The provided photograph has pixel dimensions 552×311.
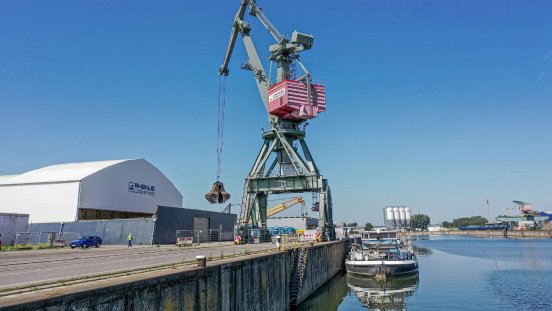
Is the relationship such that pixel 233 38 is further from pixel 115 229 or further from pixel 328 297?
pixel 328 297

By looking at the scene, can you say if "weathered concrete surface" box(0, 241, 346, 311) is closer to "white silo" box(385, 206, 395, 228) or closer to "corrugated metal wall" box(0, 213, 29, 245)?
"corrugated metal wall" box(0, 213, 29, 245)

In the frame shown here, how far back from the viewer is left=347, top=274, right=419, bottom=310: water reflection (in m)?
30.2

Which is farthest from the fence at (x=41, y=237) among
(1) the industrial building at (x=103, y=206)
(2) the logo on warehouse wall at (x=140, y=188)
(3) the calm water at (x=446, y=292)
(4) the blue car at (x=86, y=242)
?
(3) the calm water at (x=446, y=292)

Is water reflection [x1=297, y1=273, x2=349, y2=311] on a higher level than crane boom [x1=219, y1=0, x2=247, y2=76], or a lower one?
lower

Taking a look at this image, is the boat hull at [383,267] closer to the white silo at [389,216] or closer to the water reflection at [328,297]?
the water reflection at [328,297]

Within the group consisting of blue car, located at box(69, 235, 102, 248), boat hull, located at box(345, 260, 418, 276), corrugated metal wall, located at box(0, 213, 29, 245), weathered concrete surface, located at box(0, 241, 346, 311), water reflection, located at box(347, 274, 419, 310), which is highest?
A: corrugated metal wall, located at box(0, 213, 29, 245)

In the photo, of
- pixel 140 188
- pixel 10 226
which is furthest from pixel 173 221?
pixel 140 188

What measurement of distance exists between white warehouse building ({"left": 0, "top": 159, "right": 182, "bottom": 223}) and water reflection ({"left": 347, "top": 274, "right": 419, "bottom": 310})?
4307 centimetres

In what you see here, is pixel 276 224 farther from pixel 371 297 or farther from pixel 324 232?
pixel 371 297

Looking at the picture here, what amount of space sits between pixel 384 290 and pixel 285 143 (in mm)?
24470

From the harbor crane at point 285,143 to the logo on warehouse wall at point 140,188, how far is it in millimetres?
26773

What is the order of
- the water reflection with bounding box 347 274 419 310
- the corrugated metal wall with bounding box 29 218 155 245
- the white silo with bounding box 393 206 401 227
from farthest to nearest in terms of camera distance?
the white silo with bounding box 393 206 401 227 → the corrugated metal wall with bounding box 29 218 155 245 → the water reflection with bounding box 347 274 419 310

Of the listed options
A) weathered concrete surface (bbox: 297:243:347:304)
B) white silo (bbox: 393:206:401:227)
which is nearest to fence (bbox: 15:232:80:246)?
weathered concrete surface (bbox: 297:243:347:304)

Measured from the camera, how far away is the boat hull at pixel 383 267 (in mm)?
39062
